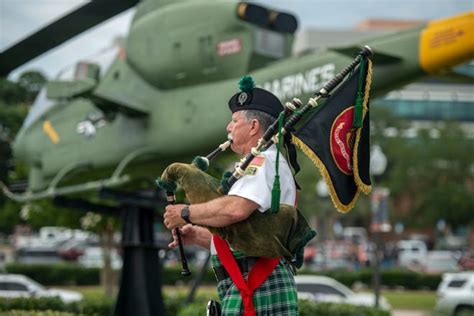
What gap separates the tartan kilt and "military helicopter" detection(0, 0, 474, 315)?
574cm

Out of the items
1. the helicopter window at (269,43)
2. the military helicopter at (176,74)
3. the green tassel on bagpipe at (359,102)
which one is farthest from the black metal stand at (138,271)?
the green tassel on bagpipe at (359,102)

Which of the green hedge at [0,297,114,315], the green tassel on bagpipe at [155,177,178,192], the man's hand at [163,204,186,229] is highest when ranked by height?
the green tassel on bagpipe at [155,177,178,192]

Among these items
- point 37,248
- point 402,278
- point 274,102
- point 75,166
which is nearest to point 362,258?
point 402,278

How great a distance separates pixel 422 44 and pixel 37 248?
4237cm

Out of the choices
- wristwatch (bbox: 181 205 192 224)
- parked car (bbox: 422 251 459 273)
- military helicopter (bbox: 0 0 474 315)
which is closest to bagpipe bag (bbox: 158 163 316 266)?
wristwatch (bbox: 181 205 192 224)

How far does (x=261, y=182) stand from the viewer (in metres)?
4.46

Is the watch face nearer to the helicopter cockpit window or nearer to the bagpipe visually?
the bagpipe

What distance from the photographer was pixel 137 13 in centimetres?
1304

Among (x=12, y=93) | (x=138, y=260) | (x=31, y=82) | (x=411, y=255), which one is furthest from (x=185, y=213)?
(x=411, y=255)

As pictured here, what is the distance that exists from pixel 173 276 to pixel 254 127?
30.1 meters

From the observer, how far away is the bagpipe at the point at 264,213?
451 cm

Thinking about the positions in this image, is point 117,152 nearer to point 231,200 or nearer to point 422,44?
point 422,44

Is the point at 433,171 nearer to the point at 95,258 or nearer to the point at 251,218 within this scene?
the point at 95,258

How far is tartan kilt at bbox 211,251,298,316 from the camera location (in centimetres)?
458
